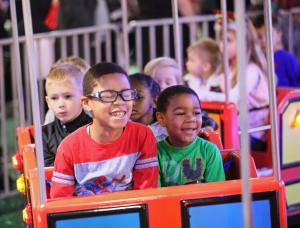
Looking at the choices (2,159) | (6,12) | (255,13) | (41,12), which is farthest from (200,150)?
(6,12)

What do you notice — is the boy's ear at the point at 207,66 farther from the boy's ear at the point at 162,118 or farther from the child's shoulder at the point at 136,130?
the child's shoulder at the point at 136,130

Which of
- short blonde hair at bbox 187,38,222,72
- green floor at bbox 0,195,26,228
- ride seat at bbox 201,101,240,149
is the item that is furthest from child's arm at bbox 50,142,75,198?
short blonde hair at bbox 187,38,222,72

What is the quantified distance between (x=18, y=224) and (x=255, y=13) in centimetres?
273

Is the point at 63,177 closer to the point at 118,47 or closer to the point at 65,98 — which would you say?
the point at 65,98

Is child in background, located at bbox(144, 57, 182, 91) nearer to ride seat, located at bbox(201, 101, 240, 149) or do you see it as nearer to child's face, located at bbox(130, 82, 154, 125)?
ride seat, located at bbox(201, 101, 240, 149)

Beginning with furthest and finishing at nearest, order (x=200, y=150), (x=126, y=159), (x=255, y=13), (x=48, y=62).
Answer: (x=48, y=62), (x=255, y=13), (x=200, y=150), (x=126, y=159)

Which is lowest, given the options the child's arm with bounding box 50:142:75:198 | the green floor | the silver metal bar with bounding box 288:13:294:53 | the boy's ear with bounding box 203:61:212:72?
the green floor

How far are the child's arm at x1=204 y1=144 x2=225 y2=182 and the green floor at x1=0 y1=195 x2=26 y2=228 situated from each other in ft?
6.66

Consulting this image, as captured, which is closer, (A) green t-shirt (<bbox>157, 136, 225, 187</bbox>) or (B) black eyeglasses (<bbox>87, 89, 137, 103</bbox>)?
(B) black eyeglasses (<bbox>87, 89, 137, 103</bbox>)

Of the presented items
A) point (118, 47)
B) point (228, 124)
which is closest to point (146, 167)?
point (228, 124)

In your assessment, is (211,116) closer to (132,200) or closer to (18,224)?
(18,224)

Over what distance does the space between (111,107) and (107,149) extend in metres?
0.18

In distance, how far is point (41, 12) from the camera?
8508 mm

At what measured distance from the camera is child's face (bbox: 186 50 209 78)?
228 inches
